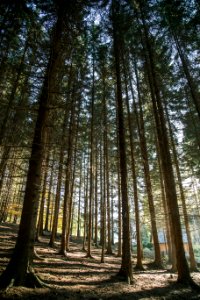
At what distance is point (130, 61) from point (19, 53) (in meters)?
6.40

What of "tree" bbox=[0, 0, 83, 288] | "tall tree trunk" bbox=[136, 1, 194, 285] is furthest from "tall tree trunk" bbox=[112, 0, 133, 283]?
"tree" bbox=[0, 0, 83, 288]

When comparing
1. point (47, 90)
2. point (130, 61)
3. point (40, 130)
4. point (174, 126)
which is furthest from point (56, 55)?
point (174, 126)

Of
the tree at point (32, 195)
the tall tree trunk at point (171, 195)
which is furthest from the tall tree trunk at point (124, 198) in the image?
the tree at point (32, 195)

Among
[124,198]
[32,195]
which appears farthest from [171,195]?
[32,195]

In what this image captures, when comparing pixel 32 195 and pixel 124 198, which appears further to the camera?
pixel 124 198

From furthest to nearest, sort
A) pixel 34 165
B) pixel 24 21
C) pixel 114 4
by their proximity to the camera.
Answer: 1. pixel 114 4
2. pixel 24 21
3. pixel 34 165

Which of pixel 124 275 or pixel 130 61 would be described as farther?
pixel 130 61

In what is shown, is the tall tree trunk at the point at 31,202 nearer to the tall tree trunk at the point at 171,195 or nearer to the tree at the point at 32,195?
the tree at the point at 32,195

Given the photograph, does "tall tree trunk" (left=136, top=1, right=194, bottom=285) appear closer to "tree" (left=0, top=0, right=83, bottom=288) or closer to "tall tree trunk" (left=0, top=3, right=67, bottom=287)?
"tree" (left=0, top=0, right=83, bottom=288)

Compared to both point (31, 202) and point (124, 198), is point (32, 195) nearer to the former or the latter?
point (31, 202)

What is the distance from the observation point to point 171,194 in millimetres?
7547

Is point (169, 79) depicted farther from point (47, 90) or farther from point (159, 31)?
point (47, 90)

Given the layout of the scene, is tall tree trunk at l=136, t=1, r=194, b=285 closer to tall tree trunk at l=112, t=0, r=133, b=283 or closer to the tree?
tall tree trunk at l=112, t=0, r=133, b=283

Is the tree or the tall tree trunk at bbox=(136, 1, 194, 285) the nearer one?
the tree
